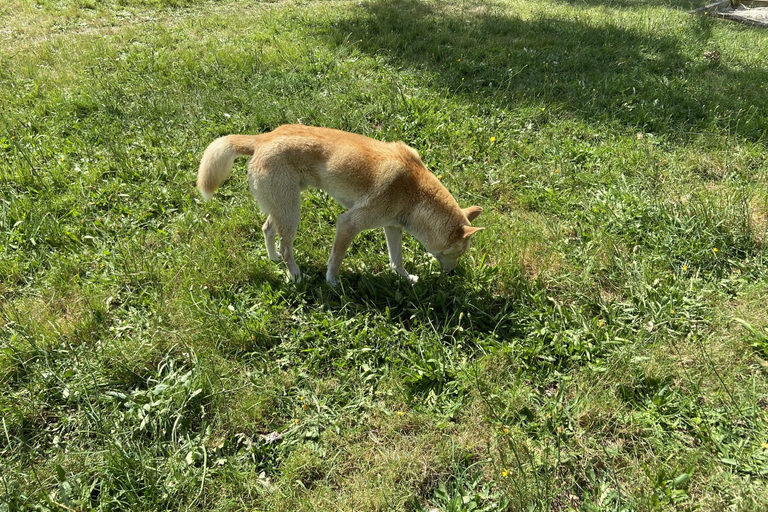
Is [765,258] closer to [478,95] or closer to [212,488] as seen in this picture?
[478,95]

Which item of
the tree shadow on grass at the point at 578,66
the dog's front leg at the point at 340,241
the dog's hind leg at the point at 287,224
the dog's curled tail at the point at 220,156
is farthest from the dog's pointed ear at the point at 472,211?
the tree shadow on grass at the point at 578,66

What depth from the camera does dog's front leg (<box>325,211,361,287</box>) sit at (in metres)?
3.88

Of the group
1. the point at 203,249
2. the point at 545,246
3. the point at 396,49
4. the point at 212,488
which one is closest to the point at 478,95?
the point at 396,49

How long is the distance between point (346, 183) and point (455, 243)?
45.2 inches

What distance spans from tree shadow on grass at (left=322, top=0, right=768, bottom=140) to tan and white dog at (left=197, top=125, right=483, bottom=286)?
12.4 feet

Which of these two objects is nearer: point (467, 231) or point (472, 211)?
point (467, 231)

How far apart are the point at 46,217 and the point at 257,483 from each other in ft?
12.2

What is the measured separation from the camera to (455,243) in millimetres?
3867

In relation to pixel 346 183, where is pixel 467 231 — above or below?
below

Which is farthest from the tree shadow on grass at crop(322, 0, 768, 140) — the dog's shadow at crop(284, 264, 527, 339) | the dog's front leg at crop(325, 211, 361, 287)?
the dog's front leg at crop(325, 211, 361, 287)

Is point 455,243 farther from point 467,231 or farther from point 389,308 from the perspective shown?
point 389,308

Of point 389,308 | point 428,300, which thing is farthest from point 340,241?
point 428,300

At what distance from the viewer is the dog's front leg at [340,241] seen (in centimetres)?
388

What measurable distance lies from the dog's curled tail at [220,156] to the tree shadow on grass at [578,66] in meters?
4.40
